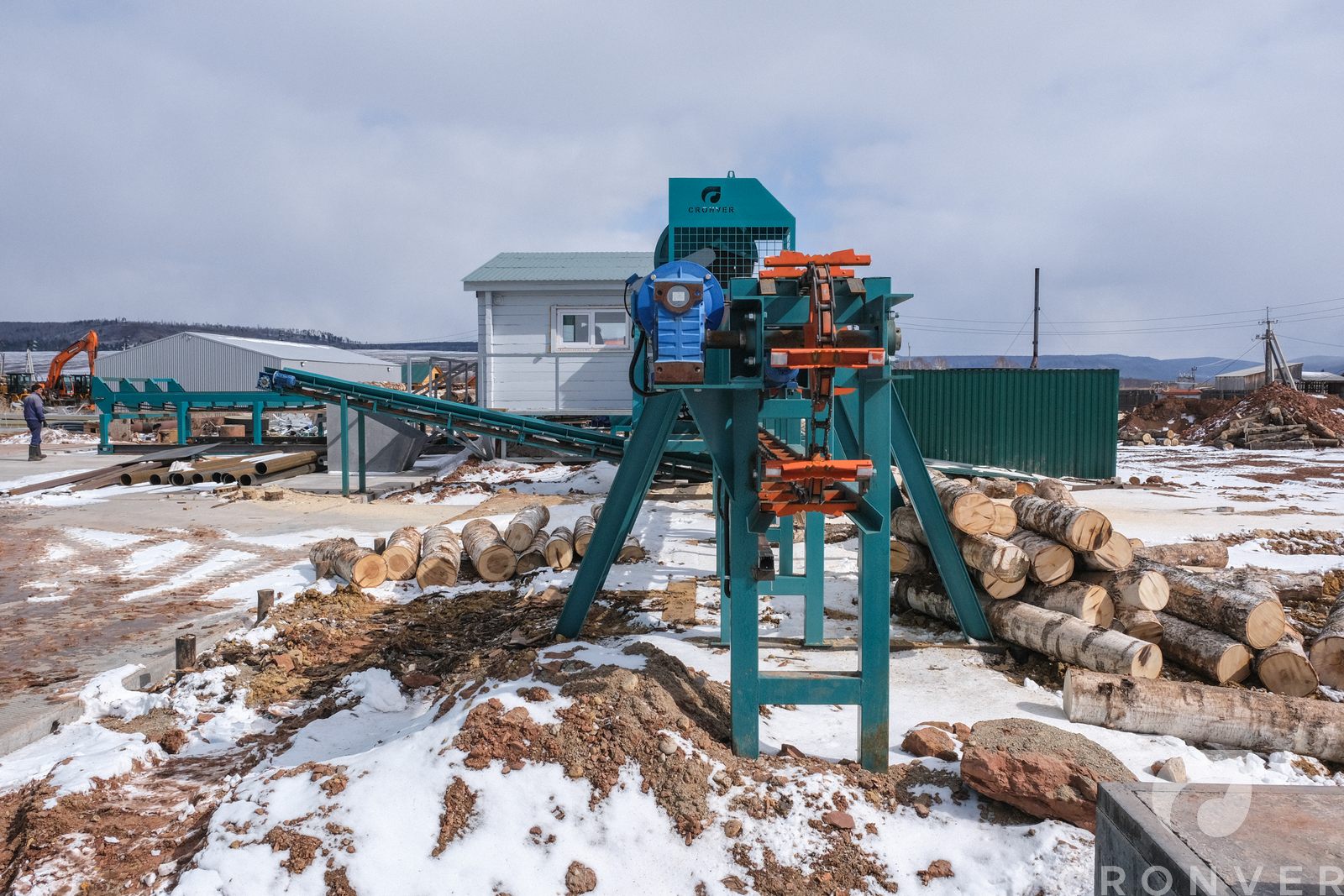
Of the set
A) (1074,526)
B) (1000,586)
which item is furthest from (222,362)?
(1074,526)

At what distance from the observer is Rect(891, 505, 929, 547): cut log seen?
23.6 ft

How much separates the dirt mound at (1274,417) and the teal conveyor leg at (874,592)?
30.1 meters

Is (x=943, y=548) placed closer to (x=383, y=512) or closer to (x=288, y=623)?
(x=288, y=623)

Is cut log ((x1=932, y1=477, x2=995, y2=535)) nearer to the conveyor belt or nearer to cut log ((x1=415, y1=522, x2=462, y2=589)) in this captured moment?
cut log ((x1=415, y1=522, x2=462, y2=589))

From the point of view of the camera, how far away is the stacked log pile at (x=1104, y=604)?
5.47 m

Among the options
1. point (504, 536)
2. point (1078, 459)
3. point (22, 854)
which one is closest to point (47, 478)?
point (504, 536)

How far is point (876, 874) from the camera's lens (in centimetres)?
345

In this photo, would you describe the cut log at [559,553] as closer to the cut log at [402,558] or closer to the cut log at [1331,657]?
the cut log at [402,558]

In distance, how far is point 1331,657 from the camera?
557 cm

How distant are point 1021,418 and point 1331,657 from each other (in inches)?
562

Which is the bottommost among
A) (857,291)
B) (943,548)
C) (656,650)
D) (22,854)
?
(22,854)

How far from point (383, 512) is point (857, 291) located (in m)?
11.7

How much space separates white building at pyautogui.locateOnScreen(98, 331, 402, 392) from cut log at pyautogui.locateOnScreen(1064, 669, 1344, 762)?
34.2 metres

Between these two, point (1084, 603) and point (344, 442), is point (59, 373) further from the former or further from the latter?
point (1084, 603)
